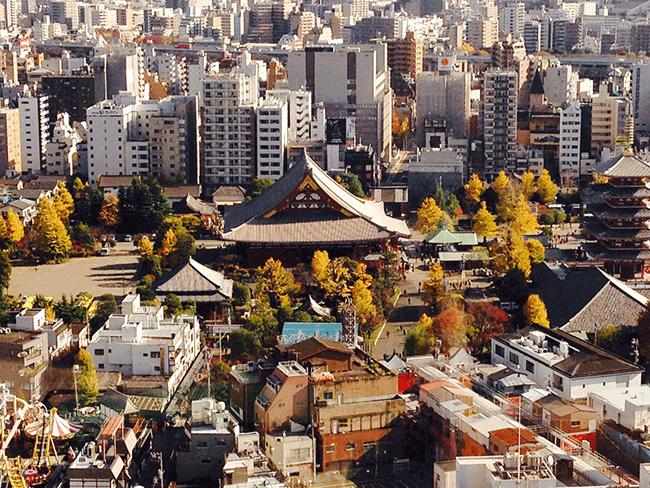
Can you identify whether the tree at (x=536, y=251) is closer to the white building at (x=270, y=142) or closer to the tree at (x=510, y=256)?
the tree at (x=510, y=256)

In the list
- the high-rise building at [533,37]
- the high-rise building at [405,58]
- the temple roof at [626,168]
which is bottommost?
the temple roof at [626,168]

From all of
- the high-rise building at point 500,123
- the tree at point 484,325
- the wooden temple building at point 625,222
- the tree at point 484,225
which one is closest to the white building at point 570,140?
the high-rise building at point 500,123

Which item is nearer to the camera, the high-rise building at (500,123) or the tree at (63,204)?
the tree at (63,204)

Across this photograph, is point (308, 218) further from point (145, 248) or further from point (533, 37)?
point (533, 37)

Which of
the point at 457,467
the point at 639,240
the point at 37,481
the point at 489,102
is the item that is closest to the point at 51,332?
the point at 37,481

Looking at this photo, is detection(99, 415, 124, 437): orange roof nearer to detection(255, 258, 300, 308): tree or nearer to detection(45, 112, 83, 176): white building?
detection(255, 258, 300, 308): tree

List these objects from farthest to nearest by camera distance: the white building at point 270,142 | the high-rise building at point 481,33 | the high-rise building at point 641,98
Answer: the high-rise building at point 481,33
the high-rise building at point 641,98
the white building at point 270,142

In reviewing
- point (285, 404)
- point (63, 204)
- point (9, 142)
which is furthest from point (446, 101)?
point (285, 404)
